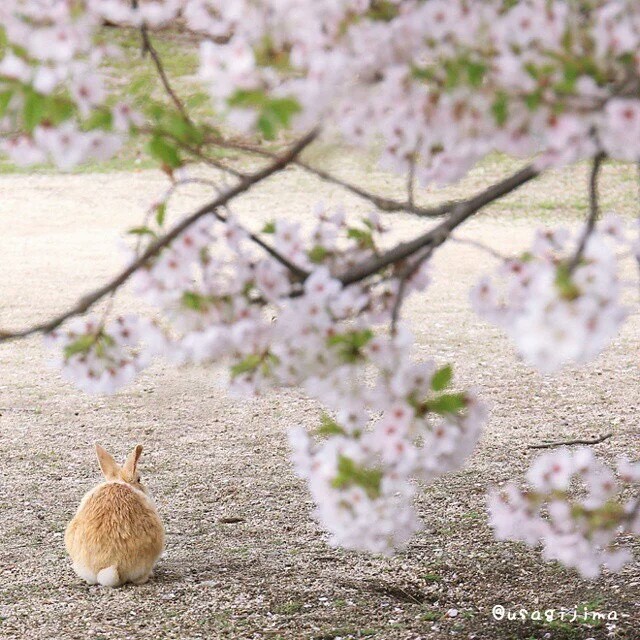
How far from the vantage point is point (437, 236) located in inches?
64.7

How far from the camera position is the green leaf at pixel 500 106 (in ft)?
4.38

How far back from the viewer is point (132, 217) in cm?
931

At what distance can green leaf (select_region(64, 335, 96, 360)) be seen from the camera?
1.71 metres

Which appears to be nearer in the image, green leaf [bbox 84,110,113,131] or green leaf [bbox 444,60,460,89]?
green leaf [bbox 444,60,460,89]

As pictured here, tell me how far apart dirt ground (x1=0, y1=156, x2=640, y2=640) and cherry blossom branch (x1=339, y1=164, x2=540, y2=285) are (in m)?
1.76

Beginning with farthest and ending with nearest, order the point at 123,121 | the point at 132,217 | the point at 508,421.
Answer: the point at 132,217, the point at 508,421, the point at 123,121

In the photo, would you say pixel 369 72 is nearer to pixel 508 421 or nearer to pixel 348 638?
pixel 348 638

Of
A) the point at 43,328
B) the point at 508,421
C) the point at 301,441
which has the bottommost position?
the point at 508,421

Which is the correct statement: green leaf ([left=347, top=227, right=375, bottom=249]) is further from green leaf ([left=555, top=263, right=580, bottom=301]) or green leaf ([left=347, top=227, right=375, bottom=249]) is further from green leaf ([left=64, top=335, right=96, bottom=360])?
green leaf ([left=555, top=263, right=580, bottom=301])

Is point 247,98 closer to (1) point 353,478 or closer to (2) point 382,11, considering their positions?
(2) point 382,11

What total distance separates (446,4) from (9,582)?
9.31 feet

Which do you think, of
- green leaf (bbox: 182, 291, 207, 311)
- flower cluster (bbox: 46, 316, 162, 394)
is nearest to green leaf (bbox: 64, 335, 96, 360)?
flower cluster (bbox: 46, 316, 162, 394)

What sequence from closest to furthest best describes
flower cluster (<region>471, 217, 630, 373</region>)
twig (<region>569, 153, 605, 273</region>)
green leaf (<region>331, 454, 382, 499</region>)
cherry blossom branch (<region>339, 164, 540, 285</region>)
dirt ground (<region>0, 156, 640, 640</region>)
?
flower cluster (<region>471, 217, 630, 373</region>) < twig (<region>569, 153, 605, 273</region>) < green leaf (<region>331, 454, 382, 499</region>) < cherry blossom branch (<region>339, 164, 540, 285</region>) < dirt ground (<region>0, 156, 640, 640</region>)

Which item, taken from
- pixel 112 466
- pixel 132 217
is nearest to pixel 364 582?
pixel 112 466
